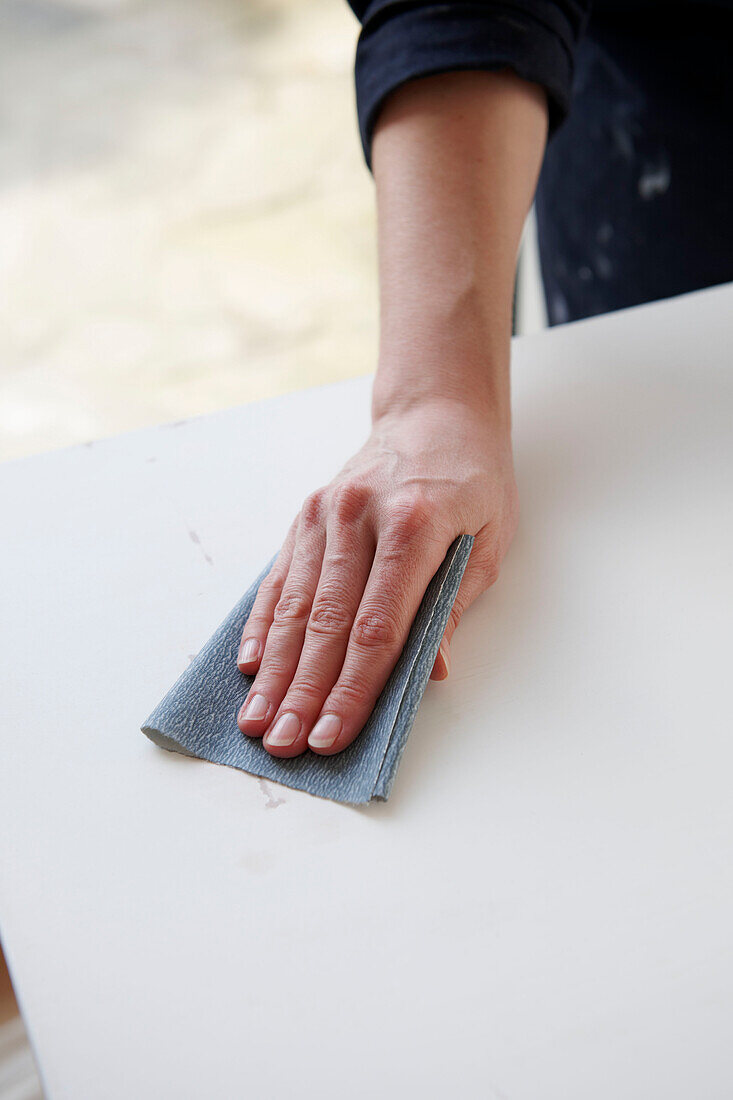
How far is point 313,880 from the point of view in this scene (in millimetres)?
499

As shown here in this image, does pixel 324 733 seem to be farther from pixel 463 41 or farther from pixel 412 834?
Answer: pixel 463 41

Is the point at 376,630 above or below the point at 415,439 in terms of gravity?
below

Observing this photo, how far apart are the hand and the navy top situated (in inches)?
13.0

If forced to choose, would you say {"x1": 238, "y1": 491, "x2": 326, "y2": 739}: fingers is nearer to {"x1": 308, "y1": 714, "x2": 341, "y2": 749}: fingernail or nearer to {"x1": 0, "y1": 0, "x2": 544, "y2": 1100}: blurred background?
{"x1": 308, "y1": 714, "x2": 341, "y2": 749}: fingernail

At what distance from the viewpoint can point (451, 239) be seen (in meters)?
0.79

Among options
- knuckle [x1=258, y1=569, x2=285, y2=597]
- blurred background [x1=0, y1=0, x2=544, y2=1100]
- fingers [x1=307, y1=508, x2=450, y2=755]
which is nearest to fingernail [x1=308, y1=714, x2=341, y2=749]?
fingers [x1=307, y1=508, x2=450, y2=755]

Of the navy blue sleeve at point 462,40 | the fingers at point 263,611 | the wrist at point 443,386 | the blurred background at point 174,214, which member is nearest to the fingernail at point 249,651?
the fingers at point 263,611

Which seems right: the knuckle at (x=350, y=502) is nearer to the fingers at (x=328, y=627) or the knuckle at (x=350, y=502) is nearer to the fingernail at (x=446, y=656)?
the fingers at (x=328, y=627)

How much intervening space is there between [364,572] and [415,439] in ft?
0.45

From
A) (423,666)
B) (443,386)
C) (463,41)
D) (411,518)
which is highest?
(463,41)

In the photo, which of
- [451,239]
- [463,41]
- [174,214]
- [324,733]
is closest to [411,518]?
[324,733]

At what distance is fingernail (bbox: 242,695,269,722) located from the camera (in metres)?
0.58

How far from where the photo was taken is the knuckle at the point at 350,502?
65cm

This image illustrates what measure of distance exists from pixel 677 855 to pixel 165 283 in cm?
231
